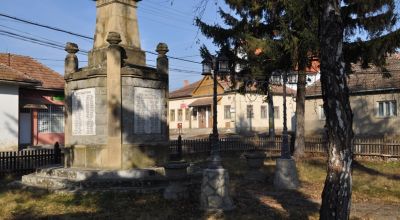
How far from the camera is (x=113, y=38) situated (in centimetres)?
1176

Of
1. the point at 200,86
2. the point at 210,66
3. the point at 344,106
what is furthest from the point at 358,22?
the point at 200,86

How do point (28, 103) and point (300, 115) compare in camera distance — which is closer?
point (300, 115)

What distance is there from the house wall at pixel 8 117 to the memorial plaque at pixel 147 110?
49.5ft

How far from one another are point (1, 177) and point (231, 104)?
33.9 meters

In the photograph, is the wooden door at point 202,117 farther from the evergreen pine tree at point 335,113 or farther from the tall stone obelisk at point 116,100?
the evergreen pine tree at point 335,113

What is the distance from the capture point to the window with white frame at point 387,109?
30.8 metres

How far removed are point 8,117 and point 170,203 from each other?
1807 centimetres

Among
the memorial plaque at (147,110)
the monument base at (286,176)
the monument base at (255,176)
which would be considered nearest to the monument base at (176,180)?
the memorial plaque at (147,110)

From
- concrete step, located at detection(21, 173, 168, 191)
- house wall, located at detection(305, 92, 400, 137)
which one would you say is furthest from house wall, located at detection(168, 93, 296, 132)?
concrete step, located at detection(21, 173, 168, 191)

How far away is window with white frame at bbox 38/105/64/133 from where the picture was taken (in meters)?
29.0

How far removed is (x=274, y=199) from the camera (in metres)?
10.8

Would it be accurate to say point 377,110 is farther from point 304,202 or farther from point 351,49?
point 304,202

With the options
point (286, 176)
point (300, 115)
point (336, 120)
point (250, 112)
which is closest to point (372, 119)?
point (300, 115)

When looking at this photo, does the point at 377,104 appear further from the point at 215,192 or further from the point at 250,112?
the point at 215,192
